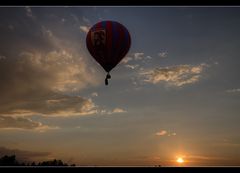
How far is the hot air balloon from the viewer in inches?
545

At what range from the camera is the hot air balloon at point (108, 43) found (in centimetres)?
1384

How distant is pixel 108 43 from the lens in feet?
45.2

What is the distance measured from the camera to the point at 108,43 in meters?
13.8

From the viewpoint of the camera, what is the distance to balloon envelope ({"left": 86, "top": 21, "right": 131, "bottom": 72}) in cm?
1384

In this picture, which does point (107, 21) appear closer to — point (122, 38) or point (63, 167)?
point (122, 38)

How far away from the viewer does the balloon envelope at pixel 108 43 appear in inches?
545
